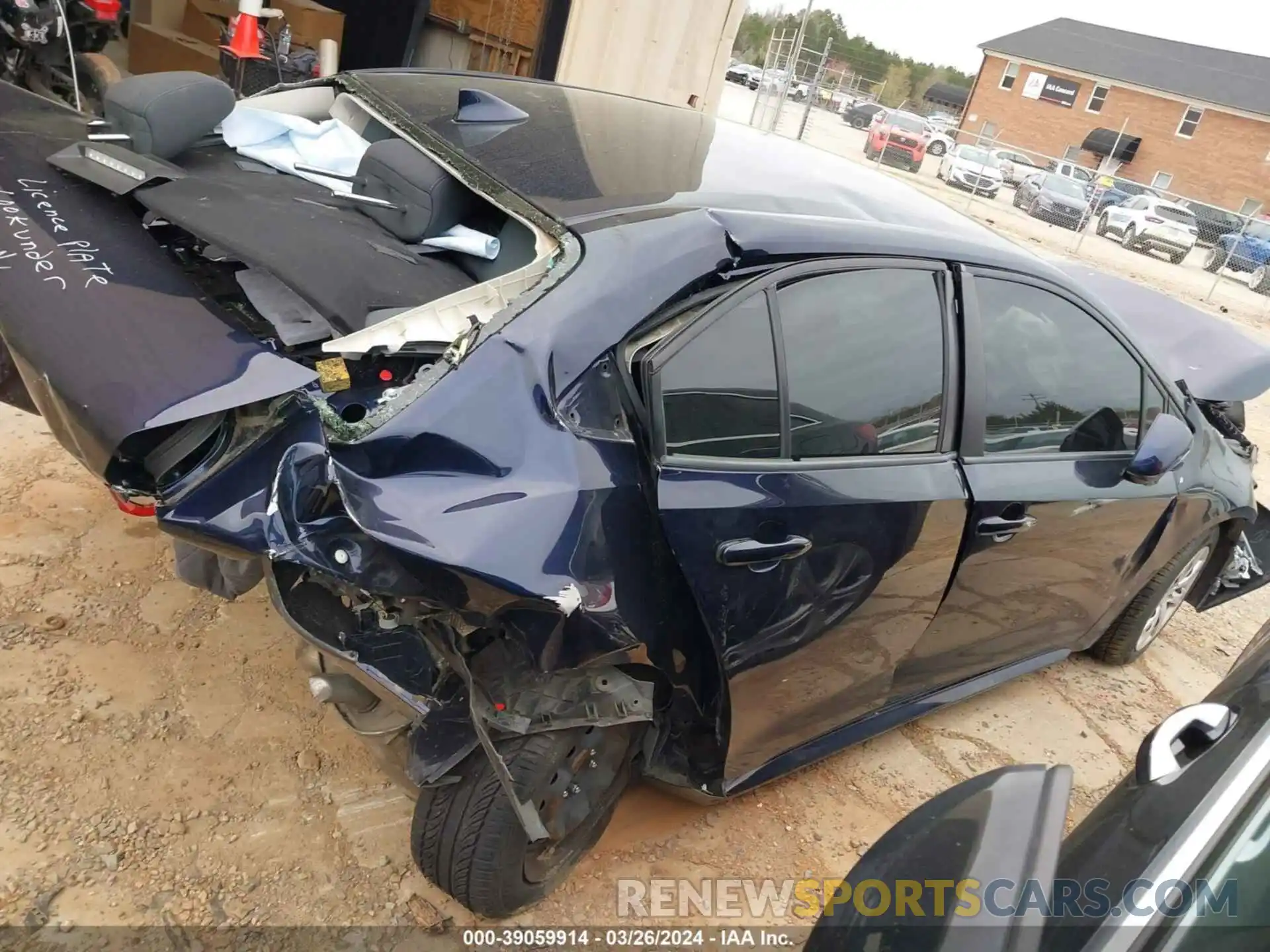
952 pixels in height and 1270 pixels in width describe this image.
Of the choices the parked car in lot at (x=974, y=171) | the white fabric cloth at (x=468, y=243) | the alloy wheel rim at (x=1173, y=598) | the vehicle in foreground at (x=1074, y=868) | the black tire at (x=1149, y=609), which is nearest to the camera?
the vehicle in foreground at (x=1074, y=868)

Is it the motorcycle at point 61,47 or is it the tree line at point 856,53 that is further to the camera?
the tree line at point 856,53

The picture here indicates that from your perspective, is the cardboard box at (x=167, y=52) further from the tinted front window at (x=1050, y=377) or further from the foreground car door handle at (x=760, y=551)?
the foreground car door handle at (x=760, y=551)

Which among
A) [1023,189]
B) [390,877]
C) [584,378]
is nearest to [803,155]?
[584,378]

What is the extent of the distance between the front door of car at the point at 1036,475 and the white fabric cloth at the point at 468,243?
124 cm

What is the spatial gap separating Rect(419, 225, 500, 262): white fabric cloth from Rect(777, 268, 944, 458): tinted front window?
0.73 metres

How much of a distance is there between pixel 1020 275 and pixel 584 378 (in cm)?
149

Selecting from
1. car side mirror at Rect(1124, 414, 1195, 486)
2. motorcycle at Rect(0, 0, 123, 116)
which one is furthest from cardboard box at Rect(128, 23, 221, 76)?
car side mirror at Rect(1124, 414, 1195, 486)

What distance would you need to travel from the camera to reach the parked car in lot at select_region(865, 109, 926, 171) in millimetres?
23719

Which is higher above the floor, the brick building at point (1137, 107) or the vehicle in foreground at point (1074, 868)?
the brick building at point (1137, 107)

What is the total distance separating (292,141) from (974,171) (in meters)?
23.3

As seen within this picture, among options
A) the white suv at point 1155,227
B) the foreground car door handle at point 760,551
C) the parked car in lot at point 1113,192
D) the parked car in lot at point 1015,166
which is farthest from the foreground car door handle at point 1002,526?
the parked car in lot at point 1015,166

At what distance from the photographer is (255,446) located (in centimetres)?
168

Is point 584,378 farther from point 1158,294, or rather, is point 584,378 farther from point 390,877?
point 1158,294

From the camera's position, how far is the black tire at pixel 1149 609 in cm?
365
